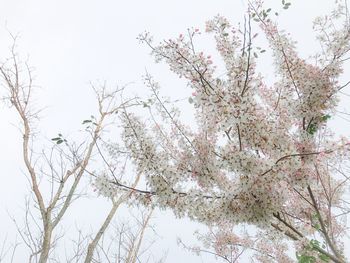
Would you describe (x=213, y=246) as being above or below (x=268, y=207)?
above

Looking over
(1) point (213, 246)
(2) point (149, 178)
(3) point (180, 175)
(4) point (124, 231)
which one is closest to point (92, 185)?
(2) point (149, 178)

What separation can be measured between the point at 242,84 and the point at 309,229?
202 cm

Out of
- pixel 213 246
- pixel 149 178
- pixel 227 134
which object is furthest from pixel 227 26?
pixel 213 246

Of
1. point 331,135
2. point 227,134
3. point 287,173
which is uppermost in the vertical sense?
point 331,135

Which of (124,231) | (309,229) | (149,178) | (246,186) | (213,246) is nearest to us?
(246,186)

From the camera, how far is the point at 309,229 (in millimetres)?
4215

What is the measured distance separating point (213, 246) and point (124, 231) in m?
3.03

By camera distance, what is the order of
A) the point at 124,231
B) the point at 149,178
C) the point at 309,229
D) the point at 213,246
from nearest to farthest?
the point at 149,178, the point at 309,229, the point at 213,246, the point at 124,231

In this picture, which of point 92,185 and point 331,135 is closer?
point 92,185

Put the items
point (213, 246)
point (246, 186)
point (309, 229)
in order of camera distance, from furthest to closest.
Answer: point (213, 246) → point (309, 229) → point (246, 186)

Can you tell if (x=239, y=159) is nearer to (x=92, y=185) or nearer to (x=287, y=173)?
(x=287, y=173)

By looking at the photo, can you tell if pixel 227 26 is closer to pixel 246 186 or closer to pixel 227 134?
pixel 227 134

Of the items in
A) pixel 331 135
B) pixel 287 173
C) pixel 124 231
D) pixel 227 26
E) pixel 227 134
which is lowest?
pixel 287 173

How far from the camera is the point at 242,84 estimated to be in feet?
10.3
